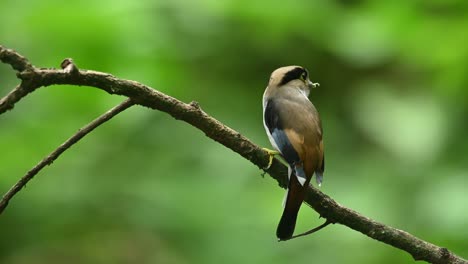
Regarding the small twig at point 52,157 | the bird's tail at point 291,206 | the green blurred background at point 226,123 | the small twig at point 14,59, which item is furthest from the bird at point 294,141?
the green blurred background at point 226,123

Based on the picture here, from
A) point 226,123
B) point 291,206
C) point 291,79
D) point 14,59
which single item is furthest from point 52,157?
point 226,123

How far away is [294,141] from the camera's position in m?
1.67

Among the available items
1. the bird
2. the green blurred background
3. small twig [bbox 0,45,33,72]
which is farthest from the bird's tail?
the green blurred background

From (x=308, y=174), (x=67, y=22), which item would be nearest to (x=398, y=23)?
(x=67, y=22)

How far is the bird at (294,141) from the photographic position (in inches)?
62.1

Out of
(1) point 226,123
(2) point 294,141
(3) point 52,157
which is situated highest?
(1) point 226,123

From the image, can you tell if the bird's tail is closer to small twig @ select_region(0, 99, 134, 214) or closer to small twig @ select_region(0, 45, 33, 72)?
small twig @ select_region(0, 99, 134, 214)

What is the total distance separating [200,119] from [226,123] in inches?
74.4

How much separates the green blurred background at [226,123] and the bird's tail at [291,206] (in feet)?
4.21

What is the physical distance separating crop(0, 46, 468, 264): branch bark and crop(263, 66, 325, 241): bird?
1.1 inches

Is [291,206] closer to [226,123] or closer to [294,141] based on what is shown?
[294,141]

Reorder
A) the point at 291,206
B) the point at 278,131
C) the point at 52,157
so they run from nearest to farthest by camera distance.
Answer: the point at 52,157 → the point at 291,206 → the point at 278,131

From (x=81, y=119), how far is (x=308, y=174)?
1725mm

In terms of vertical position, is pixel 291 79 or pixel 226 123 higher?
pixel 226 123
